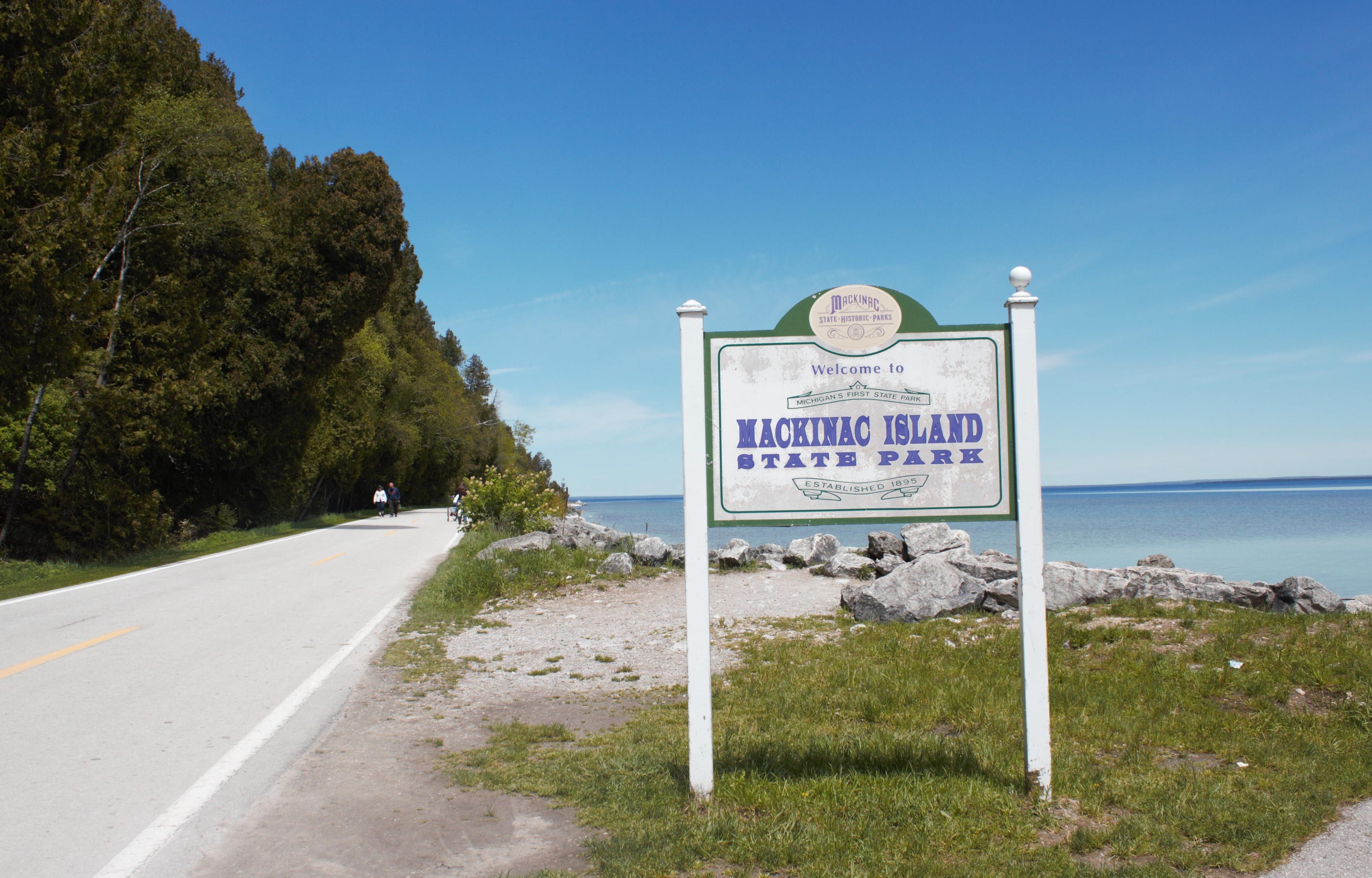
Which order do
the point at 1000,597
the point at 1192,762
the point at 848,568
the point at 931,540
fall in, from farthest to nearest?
the point at 931,540 < the point at 848,568 < the point at 1000,597 < the point at 1192,762

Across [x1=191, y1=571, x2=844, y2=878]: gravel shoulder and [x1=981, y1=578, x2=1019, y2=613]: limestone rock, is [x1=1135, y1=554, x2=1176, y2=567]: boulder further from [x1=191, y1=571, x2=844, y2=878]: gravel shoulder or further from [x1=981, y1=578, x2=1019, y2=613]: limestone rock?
[x1=191, y1=571, x2=844, y2=878]: gravel shoulder

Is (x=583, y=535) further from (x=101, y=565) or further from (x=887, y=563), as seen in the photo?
(x=101, y=565)

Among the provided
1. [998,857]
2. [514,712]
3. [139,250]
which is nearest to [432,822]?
[514,712]

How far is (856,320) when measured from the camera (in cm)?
464

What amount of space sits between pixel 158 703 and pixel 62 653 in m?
2.74

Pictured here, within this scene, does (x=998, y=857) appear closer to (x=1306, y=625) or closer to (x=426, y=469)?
(x=1306, y=625)

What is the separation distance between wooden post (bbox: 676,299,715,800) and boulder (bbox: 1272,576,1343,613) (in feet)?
26.8

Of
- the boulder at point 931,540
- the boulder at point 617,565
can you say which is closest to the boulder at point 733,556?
the boulder at point 617,565

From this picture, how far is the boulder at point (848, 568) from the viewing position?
1350 cm

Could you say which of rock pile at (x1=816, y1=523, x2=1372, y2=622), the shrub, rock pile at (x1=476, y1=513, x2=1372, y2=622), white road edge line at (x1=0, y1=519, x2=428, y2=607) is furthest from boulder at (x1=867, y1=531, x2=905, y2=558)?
white road edge line at (x1=0, y1=519, x2=428, y2=607)

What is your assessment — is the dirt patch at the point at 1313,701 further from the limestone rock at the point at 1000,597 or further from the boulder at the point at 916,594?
the boulder at the point at 916,594

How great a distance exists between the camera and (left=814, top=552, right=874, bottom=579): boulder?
13.5 m

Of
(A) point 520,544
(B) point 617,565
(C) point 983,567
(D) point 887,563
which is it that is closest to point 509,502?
(A) point 520,544

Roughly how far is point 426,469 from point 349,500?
1243cm
